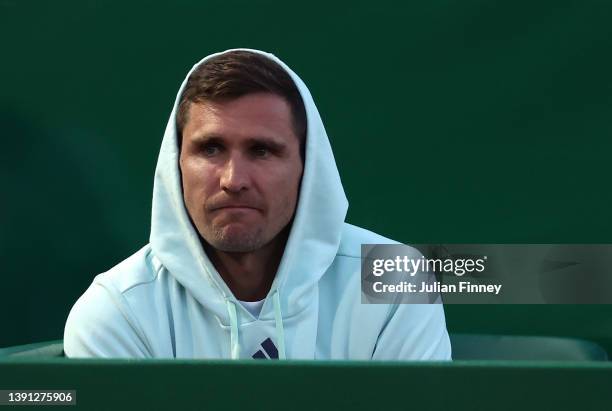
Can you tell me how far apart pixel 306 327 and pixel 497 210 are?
83 centimetres

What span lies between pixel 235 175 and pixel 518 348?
33.6 inches

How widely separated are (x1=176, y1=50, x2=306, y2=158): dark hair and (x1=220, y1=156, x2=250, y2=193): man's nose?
143 mm

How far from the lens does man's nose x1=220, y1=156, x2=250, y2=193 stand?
2.08 meters

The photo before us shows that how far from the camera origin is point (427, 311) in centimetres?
224

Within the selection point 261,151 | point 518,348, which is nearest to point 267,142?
point 261,151

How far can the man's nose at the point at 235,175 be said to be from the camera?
2.08 metres

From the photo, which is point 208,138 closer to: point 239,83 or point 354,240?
point 239,83

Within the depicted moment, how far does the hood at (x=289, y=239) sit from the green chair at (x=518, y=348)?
46cm

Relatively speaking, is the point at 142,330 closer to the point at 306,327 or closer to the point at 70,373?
the point at 306,327

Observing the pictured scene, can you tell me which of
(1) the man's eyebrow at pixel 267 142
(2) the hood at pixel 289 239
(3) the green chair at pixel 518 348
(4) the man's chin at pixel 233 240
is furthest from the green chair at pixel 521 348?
(1) the man's eyebrow at pixel 267 142

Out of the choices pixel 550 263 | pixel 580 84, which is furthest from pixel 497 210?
pixel 580 84

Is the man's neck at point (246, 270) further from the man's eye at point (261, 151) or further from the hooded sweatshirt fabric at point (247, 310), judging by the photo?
the man's eye at point (261, 151)

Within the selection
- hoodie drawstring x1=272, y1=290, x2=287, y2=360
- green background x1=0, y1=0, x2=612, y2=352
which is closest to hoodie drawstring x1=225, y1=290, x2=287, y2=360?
hoodie drawstring x1=272, y1=290, x2=287, y2=360

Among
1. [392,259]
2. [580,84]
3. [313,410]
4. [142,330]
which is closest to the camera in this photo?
[313,410]
